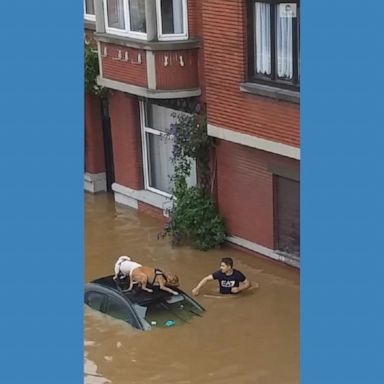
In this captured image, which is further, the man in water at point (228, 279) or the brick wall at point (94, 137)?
the brick wall at point (94, 137)

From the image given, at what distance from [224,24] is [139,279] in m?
4.56

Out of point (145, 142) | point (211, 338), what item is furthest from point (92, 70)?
point (211, 338)

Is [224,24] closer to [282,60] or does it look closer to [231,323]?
[282,60]

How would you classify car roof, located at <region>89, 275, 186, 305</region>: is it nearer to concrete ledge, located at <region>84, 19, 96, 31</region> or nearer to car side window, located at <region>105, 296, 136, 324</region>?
car side window, located at <region>105, 296, 136, 324</region>

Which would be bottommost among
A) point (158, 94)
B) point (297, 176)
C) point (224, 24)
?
point (297, 176)

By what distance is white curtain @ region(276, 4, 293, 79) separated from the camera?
496 inches

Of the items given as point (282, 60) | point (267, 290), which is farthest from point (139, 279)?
point (282, 60)

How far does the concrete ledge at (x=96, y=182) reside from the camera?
62.0 feet

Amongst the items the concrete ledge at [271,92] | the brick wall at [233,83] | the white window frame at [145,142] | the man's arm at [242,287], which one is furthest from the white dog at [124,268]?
the white window frame at [145,142]

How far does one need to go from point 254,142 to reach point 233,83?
108 cm

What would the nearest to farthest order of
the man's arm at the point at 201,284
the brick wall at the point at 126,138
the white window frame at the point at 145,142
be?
1. the man's arm at the point at 201,284
2. the white window frame at the point at 145,142
3. the brick wall at the point at 126,138

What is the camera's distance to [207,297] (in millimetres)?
12500

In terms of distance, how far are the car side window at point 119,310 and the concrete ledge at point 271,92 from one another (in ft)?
12.5

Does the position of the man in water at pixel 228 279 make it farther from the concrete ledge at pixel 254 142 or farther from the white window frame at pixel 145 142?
the white window frame at pixel 145 142
